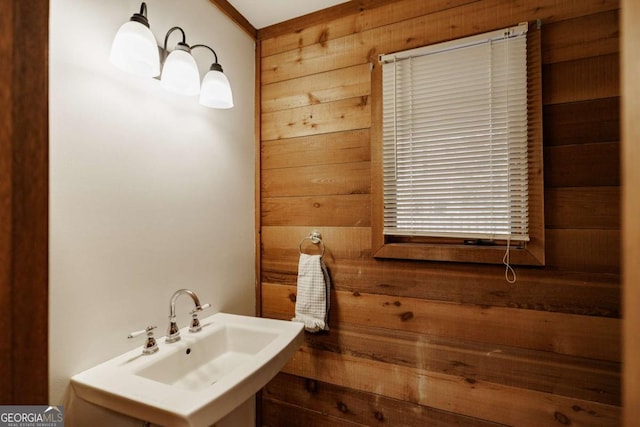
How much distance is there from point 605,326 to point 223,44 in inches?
83.0

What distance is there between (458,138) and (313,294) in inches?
39.9

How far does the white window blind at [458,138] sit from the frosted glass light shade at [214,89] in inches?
29.8

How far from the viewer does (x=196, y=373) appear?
124 centimetres

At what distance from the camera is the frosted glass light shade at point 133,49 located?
39.4 inches

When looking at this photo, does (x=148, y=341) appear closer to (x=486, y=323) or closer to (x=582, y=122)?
(x=486, y=323)

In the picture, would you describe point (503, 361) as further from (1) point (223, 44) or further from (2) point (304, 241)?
(1) point (223, 44)

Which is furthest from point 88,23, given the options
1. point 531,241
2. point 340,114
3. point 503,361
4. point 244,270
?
point 503,361

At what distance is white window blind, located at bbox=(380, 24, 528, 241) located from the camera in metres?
1.26

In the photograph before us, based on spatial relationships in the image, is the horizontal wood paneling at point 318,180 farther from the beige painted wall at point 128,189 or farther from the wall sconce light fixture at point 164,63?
the wall sconce light fixture at point 164,63

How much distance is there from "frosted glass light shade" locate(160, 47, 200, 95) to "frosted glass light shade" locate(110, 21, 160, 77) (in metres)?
0.11

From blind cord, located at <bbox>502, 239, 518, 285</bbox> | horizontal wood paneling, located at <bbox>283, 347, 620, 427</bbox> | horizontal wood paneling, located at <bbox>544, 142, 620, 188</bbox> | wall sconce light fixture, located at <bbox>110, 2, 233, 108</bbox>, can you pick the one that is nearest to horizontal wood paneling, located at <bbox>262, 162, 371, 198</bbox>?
wall sconce light fixture, located at <bbox>110, 2, 233, 108</bbox>

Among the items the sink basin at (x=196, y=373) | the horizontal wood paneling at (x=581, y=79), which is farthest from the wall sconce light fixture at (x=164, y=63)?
the horizontal wood paneling at (x=581, y=79)

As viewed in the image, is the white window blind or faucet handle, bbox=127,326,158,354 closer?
faucet handle, bbox=127,326,158,354

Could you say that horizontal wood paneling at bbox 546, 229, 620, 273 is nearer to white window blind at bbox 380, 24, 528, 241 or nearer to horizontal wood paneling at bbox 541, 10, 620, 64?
white window blind at bbox 380, 24, 528, 241
